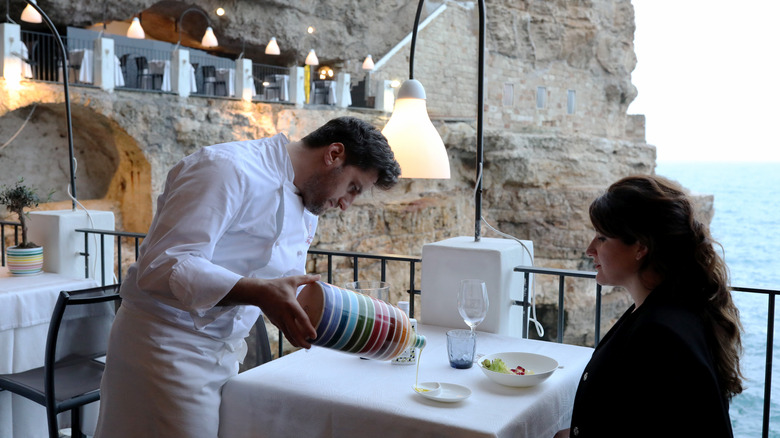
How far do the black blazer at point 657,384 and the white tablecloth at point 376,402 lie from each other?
0.17 meters

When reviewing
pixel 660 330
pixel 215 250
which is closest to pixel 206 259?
pixel 215 250

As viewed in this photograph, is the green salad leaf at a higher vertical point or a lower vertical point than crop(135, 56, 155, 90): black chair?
lower

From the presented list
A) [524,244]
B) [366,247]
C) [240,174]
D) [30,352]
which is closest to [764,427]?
[524,244]

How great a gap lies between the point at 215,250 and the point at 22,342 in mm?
1845

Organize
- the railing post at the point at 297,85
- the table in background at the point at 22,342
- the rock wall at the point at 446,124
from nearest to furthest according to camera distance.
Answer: the table in background at the point at 22,342 → the rock wall at the point at 446,124 → the railing post at the point at 297,85

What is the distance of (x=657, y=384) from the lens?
4.21 feet

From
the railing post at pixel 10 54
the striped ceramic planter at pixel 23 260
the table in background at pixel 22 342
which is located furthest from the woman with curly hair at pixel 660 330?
the railing post at pixel 10 54

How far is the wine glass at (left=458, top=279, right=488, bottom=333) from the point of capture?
1807 millimetres

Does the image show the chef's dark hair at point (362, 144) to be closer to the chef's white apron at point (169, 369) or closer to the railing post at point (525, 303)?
the chef's white apron at point (169, 369)

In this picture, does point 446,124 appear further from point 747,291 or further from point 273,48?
point 747,291

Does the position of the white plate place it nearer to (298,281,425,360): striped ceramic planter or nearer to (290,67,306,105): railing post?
(298,281,425,360): striped ceramic planter

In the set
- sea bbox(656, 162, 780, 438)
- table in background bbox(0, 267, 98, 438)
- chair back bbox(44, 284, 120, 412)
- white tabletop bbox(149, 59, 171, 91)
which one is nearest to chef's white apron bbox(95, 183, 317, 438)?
chair back bbox(44, 284, 120, 412)

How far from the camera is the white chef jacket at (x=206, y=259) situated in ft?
4.83

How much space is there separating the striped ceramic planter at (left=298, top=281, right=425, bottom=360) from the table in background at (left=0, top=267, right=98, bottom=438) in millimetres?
2125
